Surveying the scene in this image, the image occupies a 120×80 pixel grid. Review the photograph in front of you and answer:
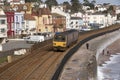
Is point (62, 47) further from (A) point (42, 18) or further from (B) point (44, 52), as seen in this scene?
(A) point (42, 18)

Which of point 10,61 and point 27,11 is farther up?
point 27,11

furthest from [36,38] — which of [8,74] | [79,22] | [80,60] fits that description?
[79,22]

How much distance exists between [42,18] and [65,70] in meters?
78.9

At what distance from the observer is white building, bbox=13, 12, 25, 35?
104 metres

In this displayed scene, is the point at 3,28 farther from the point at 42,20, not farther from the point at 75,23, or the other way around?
the point at 75,23

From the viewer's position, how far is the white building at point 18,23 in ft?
340

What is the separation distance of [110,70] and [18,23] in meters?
43.5

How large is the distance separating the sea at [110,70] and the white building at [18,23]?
30210 millimetres

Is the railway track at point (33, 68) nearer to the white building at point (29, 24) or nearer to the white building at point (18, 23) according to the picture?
the white building at point (18, 23)

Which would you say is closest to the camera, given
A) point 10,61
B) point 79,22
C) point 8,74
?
point 8,74

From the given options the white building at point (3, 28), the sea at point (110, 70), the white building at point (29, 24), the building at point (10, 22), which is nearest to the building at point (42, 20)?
the white building at point (29, 24)

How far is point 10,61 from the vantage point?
47.4 meters

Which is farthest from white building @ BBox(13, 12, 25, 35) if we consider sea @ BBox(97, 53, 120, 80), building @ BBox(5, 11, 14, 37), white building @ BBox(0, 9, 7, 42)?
sea @ BBox(97, 53, 120, 80)

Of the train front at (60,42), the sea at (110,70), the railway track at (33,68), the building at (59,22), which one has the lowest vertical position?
the sea at (110,70)
